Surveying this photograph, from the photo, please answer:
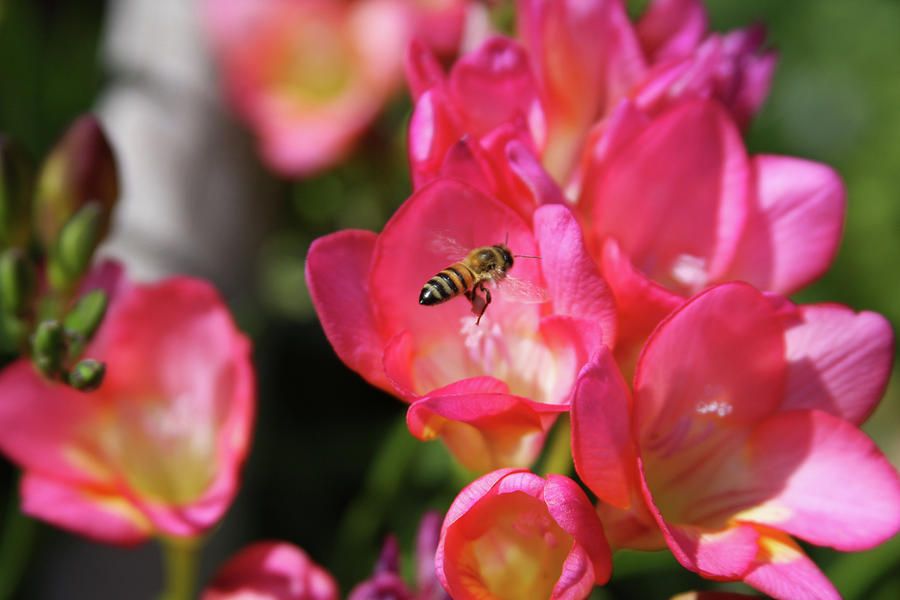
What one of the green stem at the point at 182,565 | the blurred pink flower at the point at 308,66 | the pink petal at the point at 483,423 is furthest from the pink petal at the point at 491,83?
the blurred pink flower at the point at 308,66

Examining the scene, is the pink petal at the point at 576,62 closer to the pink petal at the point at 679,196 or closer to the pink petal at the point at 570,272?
→ the pink petal at the point at 679,196

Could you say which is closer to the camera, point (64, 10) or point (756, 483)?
point (756, 483)

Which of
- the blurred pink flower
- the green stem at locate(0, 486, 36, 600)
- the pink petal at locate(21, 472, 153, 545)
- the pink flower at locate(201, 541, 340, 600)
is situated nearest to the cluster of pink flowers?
the pink flower at locate(201, 541, 340, 600)

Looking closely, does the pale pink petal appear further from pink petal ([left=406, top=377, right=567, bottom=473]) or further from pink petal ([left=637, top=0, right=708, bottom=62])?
pink petal ([left=637, top=0, right=708, bottom=62])

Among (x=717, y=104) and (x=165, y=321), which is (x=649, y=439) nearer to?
(x=717, y=104)

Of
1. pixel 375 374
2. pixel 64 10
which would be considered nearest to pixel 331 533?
pixel 375 374

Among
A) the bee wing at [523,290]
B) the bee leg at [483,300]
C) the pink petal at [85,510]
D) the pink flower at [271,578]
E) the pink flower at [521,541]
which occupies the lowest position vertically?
the pink flower at [271,578]
